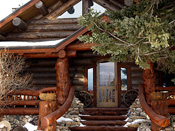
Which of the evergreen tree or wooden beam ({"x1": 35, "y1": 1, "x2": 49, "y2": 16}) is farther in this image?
wooden beam ({"x1": 35, "y1": 1, "x2": 49, "y2": 16})

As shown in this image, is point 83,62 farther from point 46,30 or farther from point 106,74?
point 46,30

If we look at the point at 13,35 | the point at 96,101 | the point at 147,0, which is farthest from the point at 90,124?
the point at 13,35

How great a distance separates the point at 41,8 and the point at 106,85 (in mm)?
5052

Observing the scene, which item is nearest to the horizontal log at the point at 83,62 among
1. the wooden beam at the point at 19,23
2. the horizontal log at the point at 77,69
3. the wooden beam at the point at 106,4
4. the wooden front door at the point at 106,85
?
the horizontal log at the point at 77,69

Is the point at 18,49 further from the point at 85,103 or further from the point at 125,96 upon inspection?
the point at 125,96

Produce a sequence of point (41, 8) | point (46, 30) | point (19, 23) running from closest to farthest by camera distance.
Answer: point (19, 23)
point (41, 8)
point (46, 30)

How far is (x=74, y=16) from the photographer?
1177cm

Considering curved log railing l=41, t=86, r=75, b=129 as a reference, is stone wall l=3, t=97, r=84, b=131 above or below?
below

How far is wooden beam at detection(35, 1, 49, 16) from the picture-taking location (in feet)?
35.9

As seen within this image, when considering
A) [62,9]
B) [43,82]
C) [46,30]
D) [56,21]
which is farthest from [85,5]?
[43,82]

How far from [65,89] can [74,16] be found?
14.5ft

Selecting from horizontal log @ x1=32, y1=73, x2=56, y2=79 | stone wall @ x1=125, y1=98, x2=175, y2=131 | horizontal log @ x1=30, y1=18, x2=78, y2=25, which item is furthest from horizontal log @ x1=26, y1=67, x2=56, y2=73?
stone wall @ x1=125, y1=98, x2=175, y2=131

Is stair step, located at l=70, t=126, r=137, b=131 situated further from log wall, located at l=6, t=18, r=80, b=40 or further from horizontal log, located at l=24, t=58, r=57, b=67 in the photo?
log wall, located at l=6, t=18, r=80, b=40

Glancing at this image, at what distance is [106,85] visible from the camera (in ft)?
38.2
